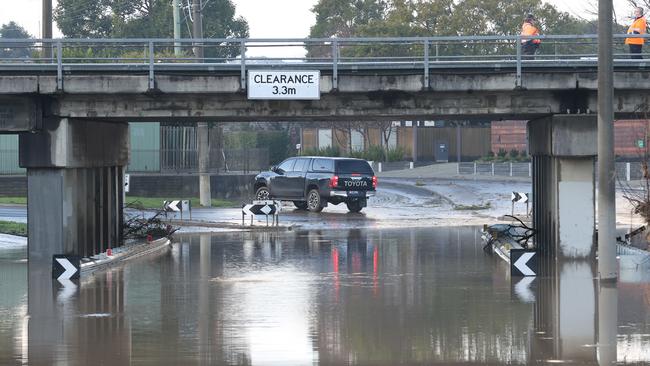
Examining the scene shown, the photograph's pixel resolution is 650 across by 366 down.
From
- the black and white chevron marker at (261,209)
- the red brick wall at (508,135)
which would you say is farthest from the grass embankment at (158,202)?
the red brick wall at (508,135)

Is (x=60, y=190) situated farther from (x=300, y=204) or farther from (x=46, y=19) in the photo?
(x=300, y=204)

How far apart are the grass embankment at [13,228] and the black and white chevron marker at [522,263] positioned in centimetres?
1585

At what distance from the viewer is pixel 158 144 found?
56.9 metres

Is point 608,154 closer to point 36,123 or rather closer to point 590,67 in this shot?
point 590,67

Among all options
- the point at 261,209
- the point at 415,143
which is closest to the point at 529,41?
the point at 261,209

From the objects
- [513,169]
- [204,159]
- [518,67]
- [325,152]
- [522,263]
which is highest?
[518,67]

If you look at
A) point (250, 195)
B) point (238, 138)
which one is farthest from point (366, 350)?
point (238, 138)

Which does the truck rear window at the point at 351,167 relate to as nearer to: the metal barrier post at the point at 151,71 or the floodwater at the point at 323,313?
the floodwater at the point at 323,313

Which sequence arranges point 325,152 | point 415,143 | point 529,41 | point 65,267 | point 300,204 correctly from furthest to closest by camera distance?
point 415,143 < point 325,152 < point 300,204 < point 529,41 < point 65,267

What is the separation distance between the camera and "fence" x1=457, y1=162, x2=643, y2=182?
59.6 m

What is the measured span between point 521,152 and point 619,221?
34.2 m

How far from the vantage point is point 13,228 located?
3444 centimetres

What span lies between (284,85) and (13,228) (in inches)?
477

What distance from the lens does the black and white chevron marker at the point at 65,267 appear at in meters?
22.6
